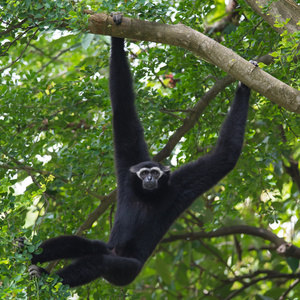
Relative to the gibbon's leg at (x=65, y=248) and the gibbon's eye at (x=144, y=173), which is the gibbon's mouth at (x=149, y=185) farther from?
the gibbon's leg at (x=65, y=248)

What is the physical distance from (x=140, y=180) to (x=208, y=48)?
1674 mm

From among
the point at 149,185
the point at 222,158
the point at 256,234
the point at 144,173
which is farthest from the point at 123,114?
the point at 256,234

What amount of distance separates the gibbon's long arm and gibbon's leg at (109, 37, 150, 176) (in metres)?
0.72

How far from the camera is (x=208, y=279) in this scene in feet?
26.3

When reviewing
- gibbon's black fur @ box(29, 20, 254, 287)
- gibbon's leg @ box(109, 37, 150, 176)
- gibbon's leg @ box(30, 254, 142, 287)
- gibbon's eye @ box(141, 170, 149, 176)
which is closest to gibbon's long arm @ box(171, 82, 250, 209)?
gibbon's black fur @ box(29, 20, 254, 287)

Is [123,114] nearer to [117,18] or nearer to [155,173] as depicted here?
[155,173]

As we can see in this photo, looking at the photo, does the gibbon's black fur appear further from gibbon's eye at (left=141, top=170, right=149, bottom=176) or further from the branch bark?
the branch bark

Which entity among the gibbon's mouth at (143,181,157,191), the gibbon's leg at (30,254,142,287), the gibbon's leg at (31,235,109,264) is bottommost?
the gibbon's leg at (30,254,142,287)

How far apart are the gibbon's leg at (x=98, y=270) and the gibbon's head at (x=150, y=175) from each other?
2.70 ft

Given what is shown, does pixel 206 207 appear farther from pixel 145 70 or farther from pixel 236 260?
pixel 145 70

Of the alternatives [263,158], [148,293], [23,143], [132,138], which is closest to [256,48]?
[263,158]

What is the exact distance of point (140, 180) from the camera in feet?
18.0

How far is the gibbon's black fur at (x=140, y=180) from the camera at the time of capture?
5.23 m

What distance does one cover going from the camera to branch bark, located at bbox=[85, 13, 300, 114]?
4.30 metres
